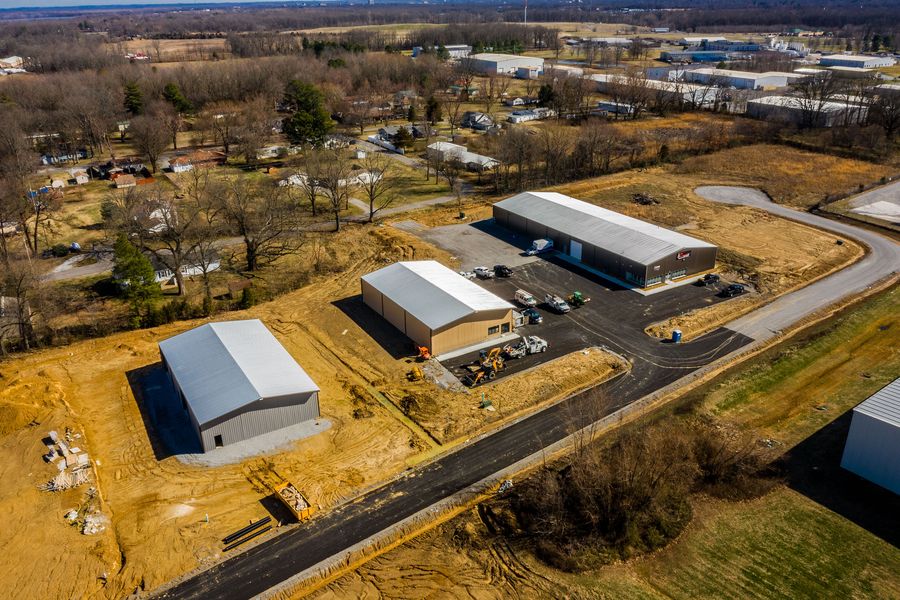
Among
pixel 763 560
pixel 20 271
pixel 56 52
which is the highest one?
pixel 56 52

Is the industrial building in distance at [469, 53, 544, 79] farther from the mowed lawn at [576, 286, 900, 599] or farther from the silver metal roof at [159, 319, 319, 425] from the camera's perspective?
the mowed lawn at [576, 286, 900, 599]

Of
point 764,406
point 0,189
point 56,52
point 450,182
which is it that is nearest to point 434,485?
point 764,406

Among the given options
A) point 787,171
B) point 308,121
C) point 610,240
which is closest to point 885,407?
point 610,240

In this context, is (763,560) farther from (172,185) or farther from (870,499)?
(172,185)

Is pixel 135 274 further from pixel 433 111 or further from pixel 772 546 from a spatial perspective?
pixel 433 111

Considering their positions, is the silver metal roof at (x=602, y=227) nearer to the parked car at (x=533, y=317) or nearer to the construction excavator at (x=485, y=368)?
the parked car at (x=533, y=317)

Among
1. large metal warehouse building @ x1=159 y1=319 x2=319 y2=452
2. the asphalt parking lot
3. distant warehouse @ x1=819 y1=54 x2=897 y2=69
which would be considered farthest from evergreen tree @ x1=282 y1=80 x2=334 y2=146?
distant warehouse @ x1=819 y1=54 x2=897 y2=69

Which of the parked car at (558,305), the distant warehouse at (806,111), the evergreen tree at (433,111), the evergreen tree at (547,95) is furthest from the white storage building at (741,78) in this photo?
the parked car at (558,305)
